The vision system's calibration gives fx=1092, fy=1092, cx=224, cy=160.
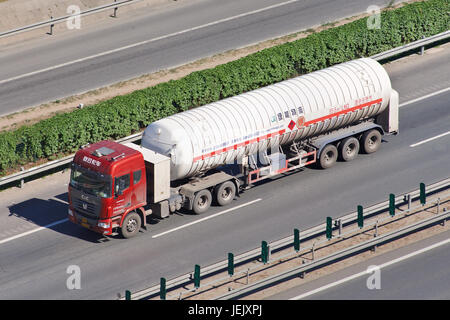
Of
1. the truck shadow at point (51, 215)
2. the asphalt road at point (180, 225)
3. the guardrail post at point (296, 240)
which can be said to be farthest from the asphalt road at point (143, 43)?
the guardrail post at point (296, 240)

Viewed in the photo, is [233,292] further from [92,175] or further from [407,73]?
[407,73]

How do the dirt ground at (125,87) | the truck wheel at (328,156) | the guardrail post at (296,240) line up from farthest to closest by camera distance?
the dirt ground at (125,87)
the truck wheel at (328,156)
the guardrail post at (296,240)

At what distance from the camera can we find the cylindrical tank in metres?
39.6

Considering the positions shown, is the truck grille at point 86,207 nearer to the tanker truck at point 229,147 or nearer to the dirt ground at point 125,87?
the tanker truck at point 229,147

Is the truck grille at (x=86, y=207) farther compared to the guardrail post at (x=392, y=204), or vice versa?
the truck grille at (x=86, y=207)

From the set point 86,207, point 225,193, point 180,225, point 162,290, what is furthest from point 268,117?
point 162,290

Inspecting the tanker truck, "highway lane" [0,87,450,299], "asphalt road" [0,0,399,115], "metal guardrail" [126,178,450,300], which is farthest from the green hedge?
"metal guardrail" [126,178,450,300]

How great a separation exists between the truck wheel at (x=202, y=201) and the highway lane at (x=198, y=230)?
35 cm

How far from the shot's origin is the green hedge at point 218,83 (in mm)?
44000

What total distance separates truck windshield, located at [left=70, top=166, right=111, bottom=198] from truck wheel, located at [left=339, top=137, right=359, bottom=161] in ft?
34.5

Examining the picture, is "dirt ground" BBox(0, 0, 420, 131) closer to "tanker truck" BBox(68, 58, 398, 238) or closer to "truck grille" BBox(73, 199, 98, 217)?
"tanker truck" BBox(68, 58, 398, 238)

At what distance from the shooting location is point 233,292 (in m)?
34.3
